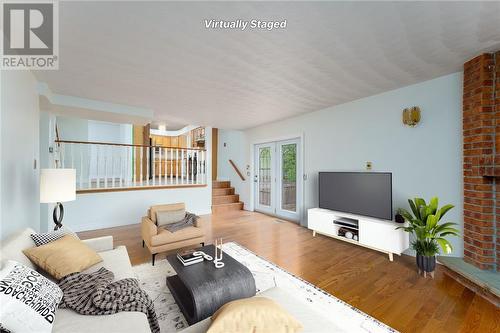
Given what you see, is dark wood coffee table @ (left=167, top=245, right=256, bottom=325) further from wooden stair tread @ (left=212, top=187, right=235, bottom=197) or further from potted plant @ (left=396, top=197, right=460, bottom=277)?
wooden stair tread @ (left=212, top=187, right=235, bottom=197)

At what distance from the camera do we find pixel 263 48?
7.16ft

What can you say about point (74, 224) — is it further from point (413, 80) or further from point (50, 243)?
point (413, 80)

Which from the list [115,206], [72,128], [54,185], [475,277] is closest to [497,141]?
[475,277]

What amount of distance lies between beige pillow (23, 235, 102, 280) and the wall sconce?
426cm

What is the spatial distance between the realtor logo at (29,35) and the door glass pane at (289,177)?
14.6 feet

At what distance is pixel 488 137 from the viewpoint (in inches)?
95.0

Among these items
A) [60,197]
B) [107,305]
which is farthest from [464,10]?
[60,197]

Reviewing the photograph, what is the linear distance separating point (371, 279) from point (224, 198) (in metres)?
4.79

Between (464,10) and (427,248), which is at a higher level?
(464,10)

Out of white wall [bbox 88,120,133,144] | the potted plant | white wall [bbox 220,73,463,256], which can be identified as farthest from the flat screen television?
white wall [bbox 88,120,133,144]

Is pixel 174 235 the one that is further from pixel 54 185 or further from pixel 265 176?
pixel 265 176

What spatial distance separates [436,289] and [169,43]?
12.7 feet

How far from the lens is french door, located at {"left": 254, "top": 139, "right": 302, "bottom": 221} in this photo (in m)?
5.12

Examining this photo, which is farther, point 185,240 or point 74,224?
point 74,224
